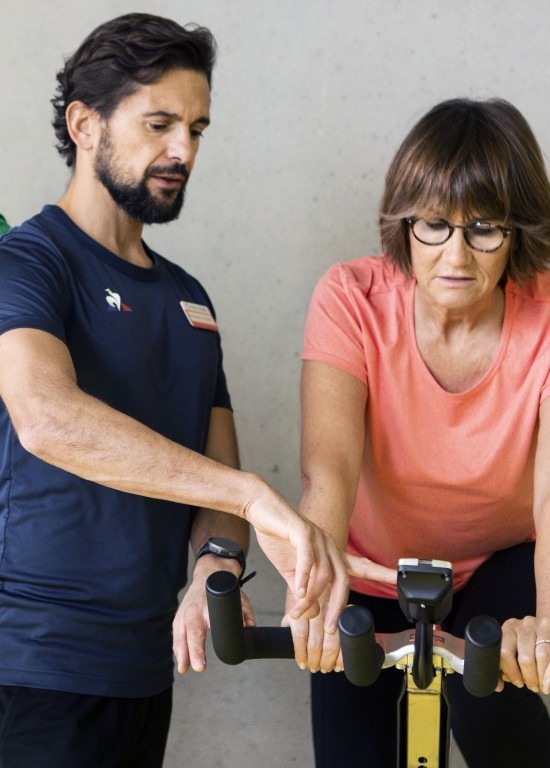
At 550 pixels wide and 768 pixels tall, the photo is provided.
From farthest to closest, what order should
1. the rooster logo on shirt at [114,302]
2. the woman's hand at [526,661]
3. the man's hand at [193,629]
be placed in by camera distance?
the rooster logo on shirt at [114,302], the man's hand at [193,629], the woman's hand at [526,661]

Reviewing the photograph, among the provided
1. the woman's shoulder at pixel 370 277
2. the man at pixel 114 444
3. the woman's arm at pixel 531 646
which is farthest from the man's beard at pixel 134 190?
the woman's arm at pixel 531 646

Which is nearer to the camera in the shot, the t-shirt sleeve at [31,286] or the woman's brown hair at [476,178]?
the t-shirt sleeve at [31,286]

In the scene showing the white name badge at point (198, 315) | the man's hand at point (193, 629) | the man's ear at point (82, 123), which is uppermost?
the man's ear at point (82, 123)

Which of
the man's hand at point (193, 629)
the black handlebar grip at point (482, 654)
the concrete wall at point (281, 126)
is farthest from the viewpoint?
the concrete wall at point (281, 126)

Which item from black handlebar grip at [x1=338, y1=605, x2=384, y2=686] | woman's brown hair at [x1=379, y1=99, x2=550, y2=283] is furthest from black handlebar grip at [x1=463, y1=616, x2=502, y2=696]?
woman's brown hair at [x1=379, y1=99, x2=550, y2=283]

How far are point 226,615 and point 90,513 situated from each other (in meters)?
0.62

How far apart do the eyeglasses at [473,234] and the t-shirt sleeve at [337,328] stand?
0.22 m

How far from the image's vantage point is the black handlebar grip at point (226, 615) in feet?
4.24

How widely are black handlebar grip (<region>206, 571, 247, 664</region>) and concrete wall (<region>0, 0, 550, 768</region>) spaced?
4.62 ft

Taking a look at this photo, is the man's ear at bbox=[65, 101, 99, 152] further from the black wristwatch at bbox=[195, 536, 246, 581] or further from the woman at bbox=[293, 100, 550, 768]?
the black wristwatch at bbox=[195, 536, 246, 581]

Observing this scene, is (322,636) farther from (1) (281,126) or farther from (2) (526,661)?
(1) (281,126)

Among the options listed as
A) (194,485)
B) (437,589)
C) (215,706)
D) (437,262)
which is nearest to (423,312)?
(437,262)

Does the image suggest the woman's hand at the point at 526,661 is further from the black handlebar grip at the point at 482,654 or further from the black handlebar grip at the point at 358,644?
the black handlebar grip at the point at 358,644

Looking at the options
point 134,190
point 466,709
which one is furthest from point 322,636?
point 134,190
